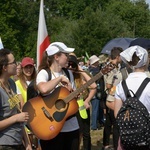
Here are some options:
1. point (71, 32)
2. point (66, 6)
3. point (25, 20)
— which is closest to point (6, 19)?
point (71, 32)

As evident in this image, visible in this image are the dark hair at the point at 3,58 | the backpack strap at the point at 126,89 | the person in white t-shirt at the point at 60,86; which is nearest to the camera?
the backpack strap at the point at 126,89

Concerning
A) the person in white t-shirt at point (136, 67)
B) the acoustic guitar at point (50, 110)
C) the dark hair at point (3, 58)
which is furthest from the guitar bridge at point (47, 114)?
the person in white t-shirt at point (136, 67)

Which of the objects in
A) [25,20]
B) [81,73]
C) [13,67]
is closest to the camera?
[13,67]

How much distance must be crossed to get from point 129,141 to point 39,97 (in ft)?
4.64

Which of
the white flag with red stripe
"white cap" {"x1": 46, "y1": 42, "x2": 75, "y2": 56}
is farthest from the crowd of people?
the white flag with red stripe

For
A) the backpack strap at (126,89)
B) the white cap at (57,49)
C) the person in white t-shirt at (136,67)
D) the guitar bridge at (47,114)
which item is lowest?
the guitar bridge at (47,114)

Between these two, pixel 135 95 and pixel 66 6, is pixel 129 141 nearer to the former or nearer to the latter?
pixel 135 95

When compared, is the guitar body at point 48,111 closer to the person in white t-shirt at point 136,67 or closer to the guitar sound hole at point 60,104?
the guitar sound hole at point 60,104

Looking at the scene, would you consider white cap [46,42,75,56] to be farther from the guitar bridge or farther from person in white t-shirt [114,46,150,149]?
person in white t-shirt [114,46,150,149]

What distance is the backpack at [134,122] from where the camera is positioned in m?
3.54

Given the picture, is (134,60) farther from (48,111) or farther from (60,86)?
(48,111)

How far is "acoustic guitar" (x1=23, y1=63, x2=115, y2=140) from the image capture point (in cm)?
463

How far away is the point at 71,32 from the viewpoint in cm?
5138

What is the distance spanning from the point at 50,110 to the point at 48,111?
3cm
